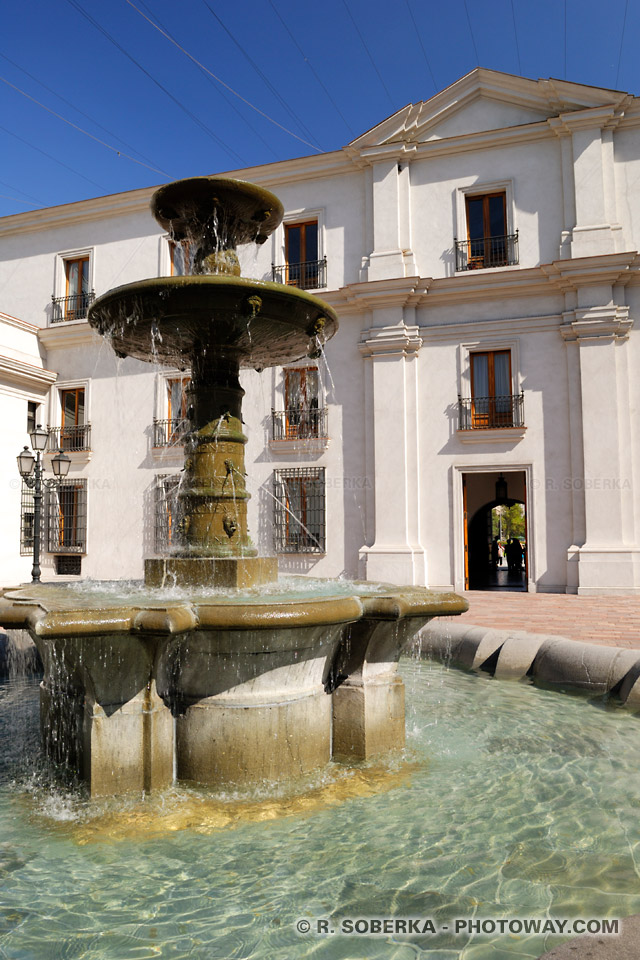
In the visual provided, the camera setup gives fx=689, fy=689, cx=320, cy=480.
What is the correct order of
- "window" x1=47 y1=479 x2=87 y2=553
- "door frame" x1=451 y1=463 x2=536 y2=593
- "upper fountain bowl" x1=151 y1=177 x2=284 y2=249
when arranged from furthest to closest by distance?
→ "window" x1=47 y1=479 x2=87 y2=553 → "door frame" x1=451 y1=463 x2=536 y2=593 → "upper fountain bowl" x1=151 y1=177 x2=284 y2=249

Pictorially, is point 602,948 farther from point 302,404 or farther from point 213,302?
point 302,404

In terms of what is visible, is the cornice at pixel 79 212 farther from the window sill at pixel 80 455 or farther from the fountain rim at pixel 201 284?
the fountain rim at pixel 201 284

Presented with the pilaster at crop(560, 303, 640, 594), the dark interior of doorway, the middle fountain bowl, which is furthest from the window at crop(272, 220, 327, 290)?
the middle fountain bowl

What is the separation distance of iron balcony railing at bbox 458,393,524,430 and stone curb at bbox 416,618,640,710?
8.05m

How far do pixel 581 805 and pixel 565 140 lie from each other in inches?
Answer: 598

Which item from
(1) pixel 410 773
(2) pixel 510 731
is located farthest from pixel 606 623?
(1) pixel 410 773

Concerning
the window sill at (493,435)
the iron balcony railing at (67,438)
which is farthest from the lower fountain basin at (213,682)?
the iron balcony railing at (67,438)

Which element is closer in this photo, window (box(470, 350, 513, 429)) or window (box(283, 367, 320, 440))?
window (box(470, 350, 513, 429))

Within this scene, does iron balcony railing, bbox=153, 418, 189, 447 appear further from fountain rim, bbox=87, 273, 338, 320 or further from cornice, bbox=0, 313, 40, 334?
fountain rim, bbox=87, 273, 338, 320

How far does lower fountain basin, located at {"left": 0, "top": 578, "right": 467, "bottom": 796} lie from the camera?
3.82 meters

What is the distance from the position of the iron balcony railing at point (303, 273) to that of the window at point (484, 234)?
3322mm

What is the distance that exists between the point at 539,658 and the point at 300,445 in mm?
10628

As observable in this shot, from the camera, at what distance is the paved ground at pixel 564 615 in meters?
8.48

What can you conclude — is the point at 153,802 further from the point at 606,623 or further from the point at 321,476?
the point at 321,476
